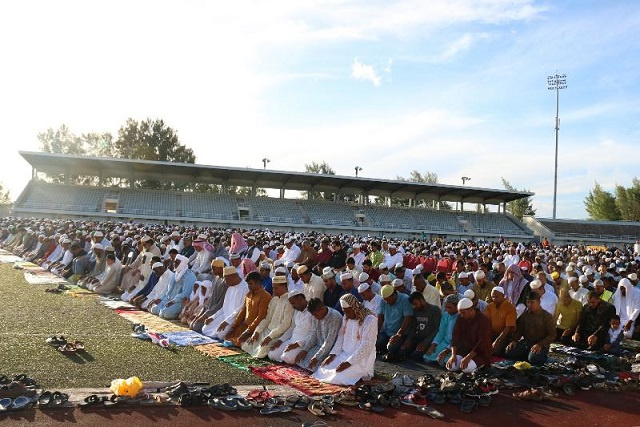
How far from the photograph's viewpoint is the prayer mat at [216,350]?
6016mm

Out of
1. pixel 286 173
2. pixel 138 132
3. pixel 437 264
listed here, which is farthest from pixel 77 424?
pixel 138 132

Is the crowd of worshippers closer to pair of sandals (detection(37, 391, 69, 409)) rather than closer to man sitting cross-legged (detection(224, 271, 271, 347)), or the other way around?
man sitting cross-legged (detection(224, 271, 271, 347))

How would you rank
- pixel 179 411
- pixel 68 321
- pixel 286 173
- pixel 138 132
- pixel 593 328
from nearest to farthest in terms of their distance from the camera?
pixel 179 411 → pixel 593 328 → pixel 68 321 → pixel 286 173 → pixel 138 132

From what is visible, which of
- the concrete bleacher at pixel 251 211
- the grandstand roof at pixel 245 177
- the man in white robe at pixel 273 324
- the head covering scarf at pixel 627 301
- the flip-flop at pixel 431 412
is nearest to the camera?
the flip-flop at pixel 431 412

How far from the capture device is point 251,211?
112ft

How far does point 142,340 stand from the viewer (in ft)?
21.0

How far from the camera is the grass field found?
490 centimetres

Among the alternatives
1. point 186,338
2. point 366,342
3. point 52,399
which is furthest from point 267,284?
point 52,399

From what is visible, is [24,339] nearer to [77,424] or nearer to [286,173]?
[77,424]

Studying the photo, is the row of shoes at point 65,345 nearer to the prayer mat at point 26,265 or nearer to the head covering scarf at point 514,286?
the head covering scarf at point 514,286

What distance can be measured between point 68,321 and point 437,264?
7570 millimetres

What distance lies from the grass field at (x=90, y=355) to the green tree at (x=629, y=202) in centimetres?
5250

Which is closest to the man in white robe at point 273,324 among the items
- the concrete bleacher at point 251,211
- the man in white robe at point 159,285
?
the man in white robe at point 159,285

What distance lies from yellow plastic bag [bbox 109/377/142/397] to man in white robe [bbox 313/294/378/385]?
5.54 ft
